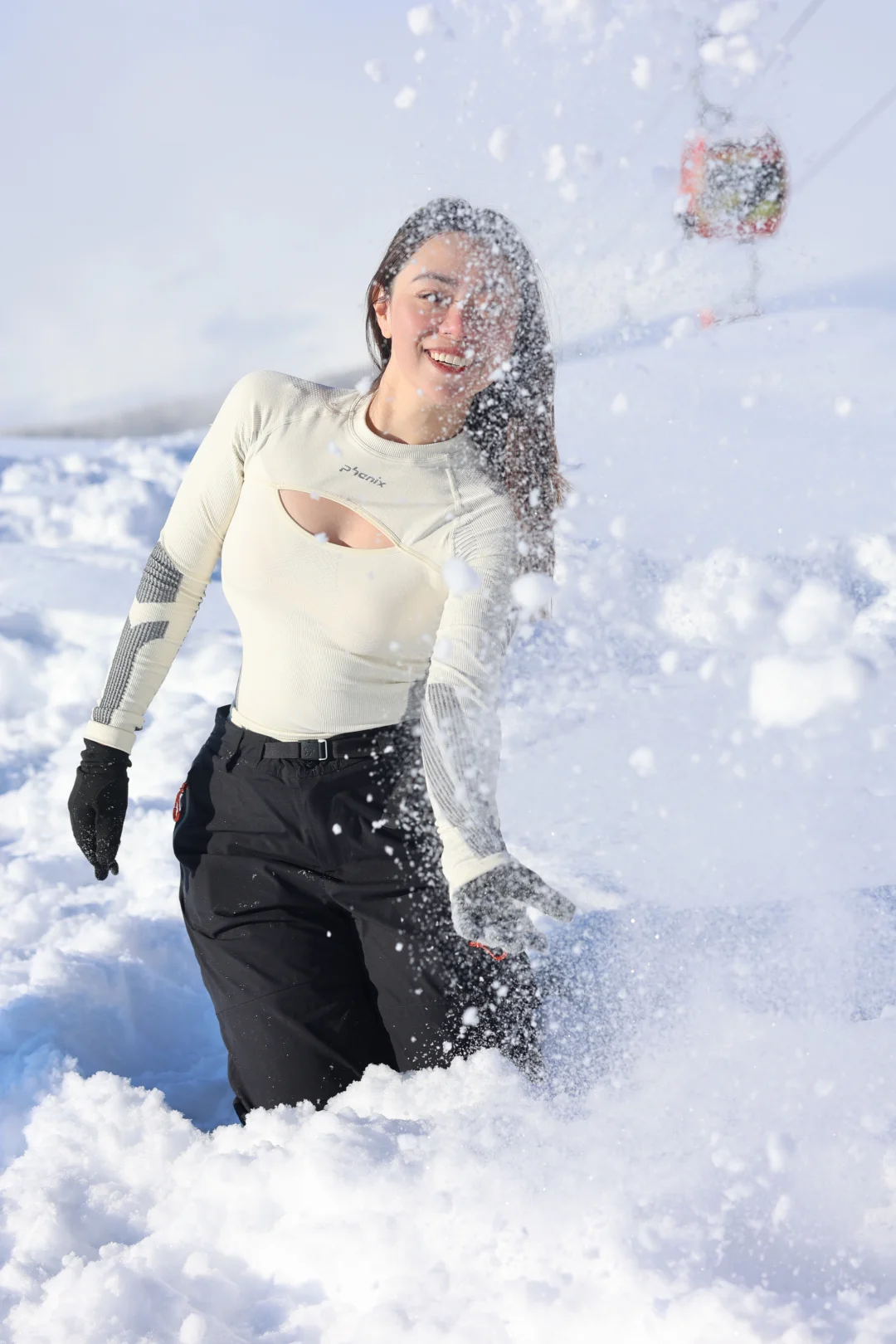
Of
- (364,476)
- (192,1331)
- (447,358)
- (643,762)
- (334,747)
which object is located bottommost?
(643,762)

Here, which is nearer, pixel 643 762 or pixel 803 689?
pixel 803 689

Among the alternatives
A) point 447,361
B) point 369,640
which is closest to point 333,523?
point 369,640

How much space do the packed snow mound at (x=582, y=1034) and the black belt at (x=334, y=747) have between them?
0.37m

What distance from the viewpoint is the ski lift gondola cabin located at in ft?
9.97

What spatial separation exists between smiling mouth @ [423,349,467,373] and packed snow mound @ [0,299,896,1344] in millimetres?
353

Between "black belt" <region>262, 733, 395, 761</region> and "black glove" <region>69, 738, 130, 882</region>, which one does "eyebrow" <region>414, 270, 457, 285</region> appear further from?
"black glove" <region>69, 738, 130, 882</region>

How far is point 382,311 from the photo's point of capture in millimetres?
2061

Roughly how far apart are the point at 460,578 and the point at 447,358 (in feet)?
1.27

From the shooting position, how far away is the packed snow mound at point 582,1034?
1355mm

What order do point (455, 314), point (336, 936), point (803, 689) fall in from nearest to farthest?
point (455, 314)
point (336, 936)
point (803, 689)

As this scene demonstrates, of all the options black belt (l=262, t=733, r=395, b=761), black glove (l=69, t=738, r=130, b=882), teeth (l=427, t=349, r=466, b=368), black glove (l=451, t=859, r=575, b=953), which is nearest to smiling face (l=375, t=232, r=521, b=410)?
teeth (l=427, t=349, r=466, b=368)

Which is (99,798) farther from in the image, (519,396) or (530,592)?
(519,396)

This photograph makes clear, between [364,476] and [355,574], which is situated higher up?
[364,476]

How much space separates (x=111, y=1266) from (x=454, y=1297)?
438 mm
